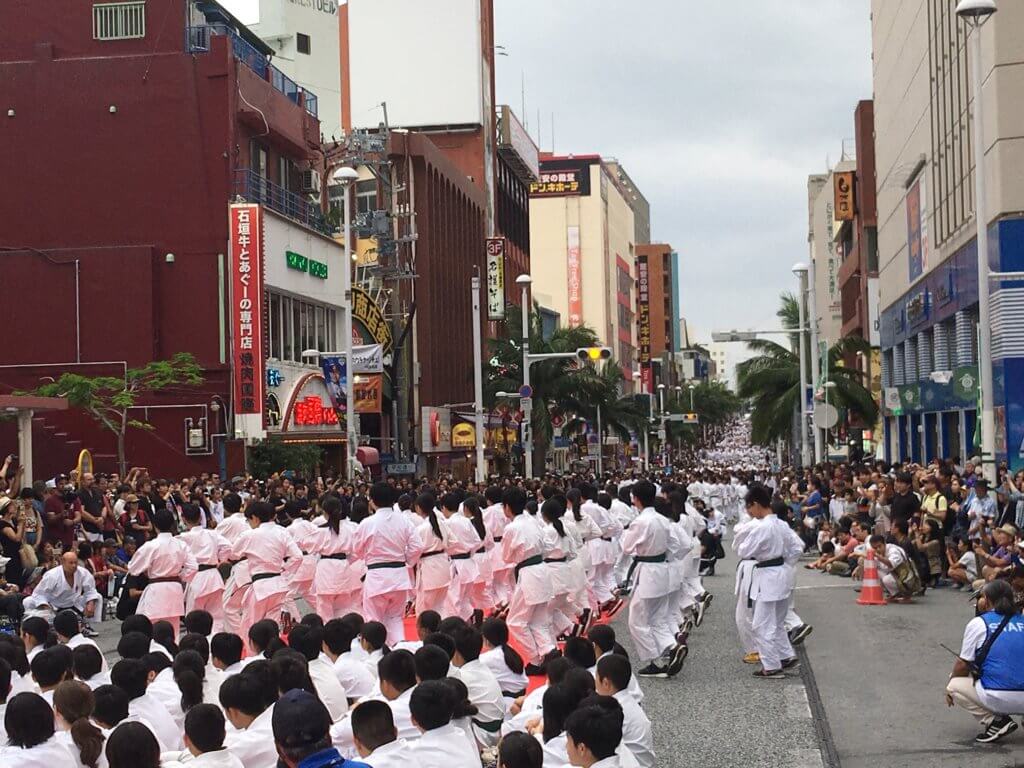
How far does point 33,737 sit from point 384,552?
880cm

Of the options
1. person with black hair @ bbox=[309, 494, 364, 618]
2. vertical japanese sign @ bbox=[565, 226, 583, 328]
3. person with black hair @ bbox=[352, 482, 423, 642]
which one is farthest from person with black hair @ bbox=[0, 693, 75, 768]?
vertical japanese sign @ bbox=[565, 226, 583, 328]

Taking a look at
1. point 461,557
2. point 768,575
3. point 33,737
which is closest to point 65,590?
point 461,557

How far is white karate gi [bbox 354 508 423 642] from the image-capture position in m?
16.2

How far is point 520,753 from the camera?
682 cm

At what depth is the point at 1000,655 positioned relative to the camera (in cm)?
1105

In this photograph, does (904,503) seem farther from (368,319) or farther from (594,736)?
(368,319)

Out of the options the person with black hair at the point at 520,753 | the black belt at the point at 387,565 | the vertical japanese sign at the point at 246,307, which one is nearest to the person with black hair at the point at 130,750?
the person with black hair at the point at 520,753

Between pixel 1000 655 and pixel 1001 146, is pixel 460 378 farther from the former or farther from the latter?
pixel 1000 655

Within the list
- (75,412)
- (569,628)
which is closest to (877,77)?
(75,412)

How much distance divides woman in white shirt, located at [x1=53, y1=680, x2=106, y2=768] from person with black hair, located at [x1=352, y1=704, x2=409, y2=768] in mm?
1393

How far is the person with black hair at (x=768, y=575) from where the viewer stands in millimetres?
14828

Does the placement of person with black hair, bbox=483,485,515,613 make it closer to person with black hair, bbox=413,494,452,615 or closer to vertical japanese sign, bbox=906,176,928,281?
person with black hair, bbox=413,494,452,615

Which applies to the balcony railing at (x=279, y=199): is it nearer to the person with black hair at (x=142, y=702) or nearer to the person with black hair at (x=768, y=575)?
the person with black hair at (x=768, y=575)

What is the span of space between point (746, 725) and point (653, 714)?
93 cm
